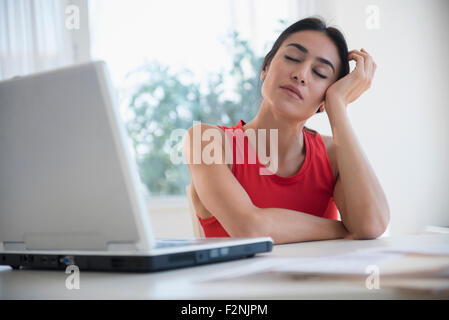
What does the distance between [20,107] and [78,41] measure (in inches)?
109

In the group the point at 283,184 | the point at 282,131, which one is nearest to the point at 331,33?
the point at 282,131

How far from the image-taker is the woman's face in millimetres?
1568

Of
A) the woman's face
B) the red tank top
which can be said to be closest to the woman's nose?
the woman's face

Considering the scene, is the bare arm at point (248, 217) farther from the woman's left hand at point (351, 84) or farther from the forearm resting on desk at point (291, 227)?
the woman's left hand at point (351, 84)

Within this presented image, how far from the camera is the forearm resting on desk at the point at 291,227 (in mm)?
1164

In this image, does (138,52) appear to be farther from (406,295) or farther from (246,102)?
(406,295)

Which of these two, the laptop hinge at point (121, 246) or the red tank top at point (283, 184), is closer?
the laptop hinge at point (121, 246)

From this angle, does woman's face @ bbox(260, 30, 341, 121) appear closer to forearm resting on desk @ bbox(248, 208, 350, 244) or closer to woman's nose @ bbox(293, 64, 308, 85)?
woman's nose @ bbox(293, 64, 308, 85)

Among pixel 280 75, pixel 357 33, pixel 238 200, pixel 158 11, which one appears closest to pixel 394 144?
pixel 357 33

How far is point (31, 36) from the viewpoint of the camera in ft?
10.6

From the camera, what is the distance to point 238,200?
3.99 ft

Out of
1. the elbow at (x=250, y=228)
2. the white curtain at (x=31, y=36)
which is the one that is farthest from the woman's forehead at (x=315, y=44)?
the white curtain at (x=31, y=36)

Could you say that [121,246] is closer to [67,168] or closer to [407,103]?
[67,168]

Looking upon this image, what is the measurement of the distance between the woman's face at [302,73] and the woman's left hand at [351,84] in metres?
0.04
